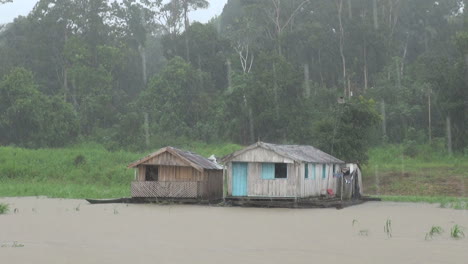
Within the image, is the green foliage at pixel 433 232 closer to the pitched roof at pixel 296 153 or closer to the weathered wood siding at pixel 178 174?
the pitched roof at pixel 296 153

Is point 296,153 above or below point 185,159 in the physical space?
above

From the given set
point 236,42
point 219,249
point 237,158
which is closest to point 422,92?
point 236,42

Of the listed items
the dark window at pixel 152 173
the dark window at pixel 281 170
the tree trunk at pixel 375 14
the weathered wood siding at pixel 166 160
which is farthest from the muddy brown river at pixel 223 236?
the tree trunk at pixel 375 14

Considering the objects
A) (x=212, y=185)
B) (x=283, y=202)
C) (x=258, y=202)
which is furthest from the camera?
(x=212, y=185)

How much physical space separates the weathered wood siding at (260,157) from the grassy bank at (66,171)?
8871mm

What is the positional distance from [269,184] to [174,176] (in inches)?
179

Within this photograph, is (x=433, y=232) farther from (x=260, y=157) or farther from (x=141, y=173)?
(x=141, y=173)

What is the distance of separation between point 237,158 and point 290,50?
120 ft

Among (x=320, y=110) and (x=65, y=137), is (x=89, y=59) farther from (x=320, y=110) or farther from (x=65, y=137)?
(x=320, y=110)

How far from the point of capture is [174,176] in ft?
98.4

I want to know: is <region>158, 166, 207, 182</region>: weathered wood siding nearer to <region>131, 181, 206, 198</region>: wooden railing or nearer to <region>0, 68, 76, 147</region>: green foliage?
<region>131, 181, 206, 198</region>: wooden railing

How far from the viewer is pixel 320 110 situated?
5516cm

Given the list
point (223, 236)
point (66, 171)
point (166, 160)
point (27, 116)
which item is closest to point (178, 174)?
point (166, 160)

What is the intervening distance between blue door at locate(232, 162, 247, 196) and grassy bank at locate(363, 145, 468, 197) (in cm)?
1193
